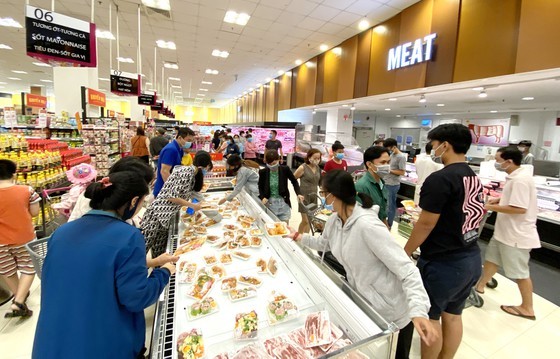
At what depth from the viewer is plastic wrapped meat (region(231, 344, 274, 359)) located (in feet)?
4.04

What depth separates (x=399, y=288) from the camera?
1492 mm

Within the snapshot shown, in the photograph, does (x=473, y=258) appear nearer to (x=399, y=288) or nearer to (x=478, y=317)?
(x=399, y=288)

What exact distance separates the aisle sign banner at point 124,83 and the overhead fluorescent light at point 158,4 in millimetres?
2132

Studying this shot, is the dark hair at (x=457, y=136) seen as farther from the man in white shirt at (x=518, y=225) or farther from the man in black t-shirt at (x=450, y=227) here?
the man in white shirt at (x=518, y=225)

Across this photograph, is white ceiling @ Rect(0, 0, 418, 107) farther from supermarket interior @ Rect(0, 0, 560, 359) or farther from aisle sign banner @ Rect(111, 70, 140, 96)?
aisle sign banner @ Rect(111, 70, 140, 96)

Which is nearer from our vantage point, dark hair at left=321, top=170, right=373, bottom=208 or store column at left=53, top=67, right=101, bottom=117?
dark hair at left=321, top=170, right=373, bottom=208

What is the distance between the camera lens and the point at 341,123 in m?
11.0

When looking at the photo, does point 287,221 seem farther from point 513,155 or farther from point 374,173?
point 513,155

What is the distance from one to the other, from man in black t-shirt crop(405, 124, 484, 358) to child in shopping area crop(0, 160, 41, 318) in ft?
12.0

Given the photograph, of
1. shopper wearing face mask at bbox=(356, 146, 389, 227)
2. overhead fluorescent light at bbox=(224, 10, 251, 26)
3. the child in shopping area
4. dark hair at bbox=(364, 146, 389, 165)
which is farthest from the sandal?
overhead fluorescent light at bbox=(224, 10, 251, 26)

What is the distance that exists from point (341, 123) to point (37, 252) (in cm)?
1035

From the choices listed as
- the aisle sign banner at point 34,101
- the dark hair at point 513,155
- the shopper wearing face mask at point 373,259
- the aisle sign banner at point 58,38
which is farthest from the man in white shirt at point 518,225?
the aisle sign banner at point 34,101


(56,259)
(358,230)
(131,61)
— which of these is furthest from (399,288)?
(131,61)

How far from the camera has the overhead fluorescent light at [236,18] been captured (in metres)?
6.78
